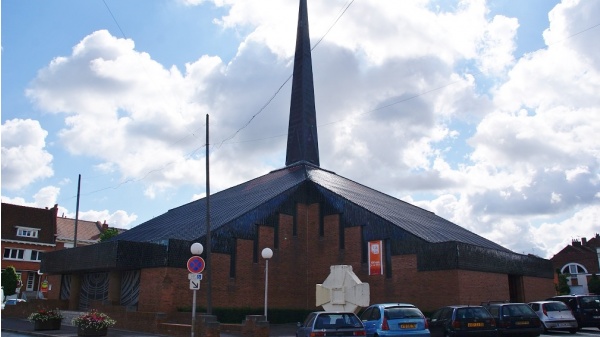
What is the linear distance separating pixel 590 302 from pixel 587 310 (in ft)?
1.23

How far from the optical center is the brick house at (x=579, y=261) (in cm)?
6488

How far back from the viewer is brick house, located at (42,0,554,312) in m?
25.4

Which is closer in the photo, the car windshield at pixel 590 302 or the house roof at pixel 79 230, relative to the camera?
the car windshield at pixel 590 302

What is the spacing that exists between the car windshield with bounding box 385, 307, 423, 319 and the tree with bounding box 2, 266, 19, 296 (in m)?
48.8

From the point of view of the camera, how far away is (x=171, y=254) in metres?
25.2

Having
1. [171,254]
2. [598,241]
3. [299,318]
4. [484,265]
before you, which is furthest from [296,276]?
[598,241]

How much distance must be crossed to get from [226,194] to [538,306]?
2529cm

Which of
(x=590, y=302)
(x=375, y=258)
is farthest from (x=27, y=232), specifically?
(x=590, y=302)

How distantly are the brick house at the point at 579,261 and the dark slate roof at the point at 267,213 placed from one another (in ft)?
122

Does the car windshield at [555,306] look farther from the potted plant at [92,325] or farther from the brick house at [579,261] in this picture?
the brick house at [579,261]

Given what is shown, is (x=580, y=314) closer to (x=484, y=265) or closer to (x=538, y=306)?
(x=538, y=306)

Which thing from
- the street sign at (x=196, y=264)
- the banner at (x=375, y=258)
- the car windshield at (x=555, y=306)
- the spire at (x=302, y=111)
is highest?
the spire at (x=302, y=111)

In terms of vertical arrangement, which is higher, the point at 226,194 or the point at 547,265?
the point at 226,194

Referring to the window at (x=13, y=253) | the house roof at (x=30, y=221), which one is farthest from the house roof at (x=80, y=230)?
the window at (x=13, y=253)
